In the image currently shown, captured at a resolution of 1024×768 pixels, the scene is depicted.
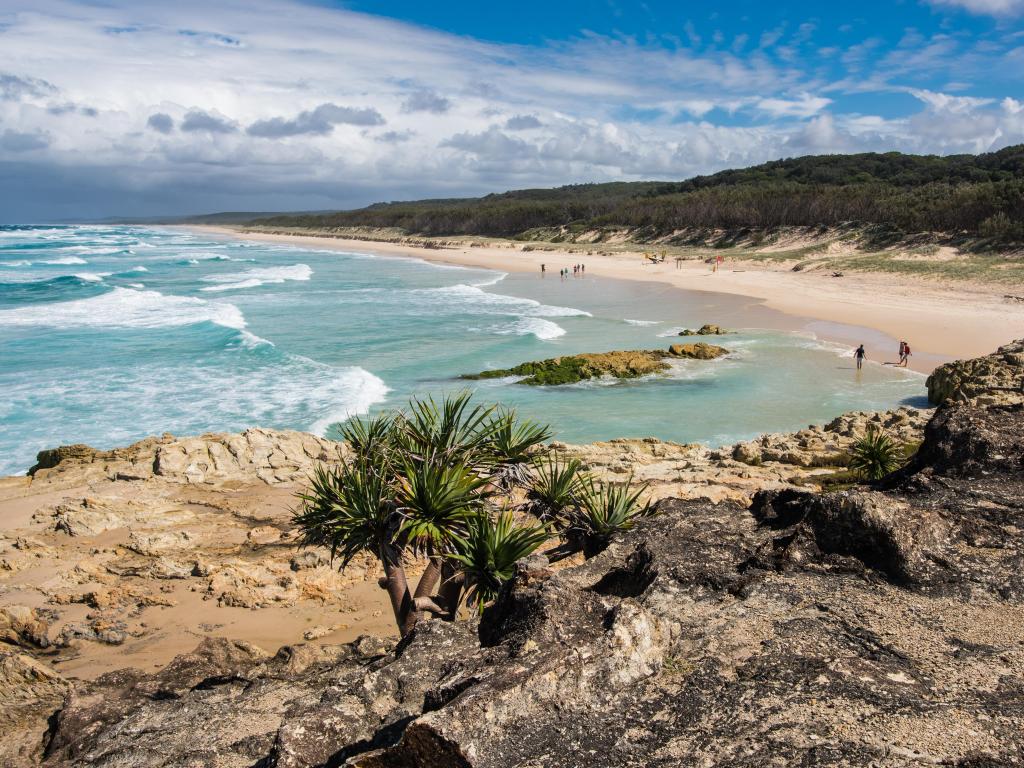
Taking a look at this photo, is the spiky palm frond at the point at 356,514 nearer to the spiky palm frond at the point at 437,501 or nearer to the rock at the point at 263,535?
the spiky palm frond at the point at 437,501

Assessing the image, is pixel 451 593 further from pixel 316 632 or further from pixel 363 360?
pixel 363 360

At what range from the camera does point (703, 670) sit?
4102mm

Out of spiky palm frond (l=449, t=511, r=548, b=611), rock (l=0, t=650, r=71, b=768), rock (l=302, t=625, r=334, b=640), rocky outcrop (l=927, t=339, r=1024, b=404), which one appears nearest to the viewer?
rock (l=0, t=650, r=71, b=768)

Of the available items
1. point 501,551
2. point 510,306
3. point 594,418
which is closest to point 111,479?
point 501,551

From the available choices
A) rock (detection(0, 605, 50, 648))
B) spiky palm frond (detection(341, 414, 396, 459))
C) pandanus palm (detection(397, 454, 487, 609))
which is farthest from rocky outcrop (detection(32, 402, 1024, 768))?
rock (detection(0, 605, 50, 648))

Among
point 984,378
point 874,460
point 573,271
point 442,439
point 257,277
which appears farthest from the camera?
point 573,271

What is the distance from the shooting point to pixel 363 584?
33.9 ft

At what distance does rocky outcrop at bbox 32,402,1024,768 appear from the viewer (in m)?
3.53

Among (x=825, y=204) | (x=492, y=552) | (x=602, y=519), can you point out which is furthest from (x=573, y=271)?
(x=492, y=552)

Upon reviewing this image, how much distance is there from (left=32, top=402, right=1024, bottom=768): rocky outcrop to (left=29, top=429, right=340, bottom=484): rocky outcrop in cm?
809

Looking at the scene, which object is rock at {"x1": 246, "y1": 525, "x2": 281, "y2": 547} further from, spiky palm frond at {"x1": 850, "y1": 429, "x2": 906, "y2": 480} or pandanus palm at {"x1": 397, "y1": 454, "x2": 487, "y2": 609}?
spiky palm frond at {"x1": 850, "y1": 429, "x2": 906, "y2": 480}

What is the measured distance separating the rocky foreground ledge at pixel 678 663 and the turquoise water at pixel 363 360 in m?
12.0

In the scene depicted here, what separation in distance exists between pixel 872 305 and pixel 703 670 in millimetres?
38756

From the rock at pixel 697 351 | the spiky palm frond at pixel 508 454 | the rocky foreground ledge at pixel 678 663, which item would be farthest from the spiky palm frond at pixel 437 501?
the rock at pixel 697 351
